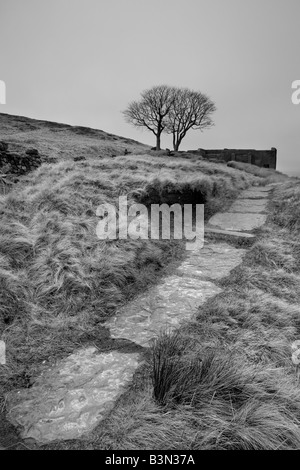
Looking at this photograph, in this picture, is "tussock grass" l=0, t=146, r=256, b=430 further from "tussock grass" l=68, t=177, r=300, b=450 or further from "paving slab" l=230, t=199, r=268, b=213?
"paving slab" l=230, t=199, r=268, b=213

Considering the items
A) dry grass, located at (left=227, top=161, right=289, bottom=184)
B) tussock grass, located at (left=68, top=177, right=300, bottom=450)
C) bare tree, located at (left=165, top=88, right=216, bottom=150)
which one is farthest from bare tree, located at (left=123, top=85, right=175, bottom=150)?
tussock grass, located at (left=68, top=177, right=300, bottom=450)

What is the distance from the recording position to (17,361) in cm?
184

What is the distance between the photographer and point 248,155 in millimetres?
25594

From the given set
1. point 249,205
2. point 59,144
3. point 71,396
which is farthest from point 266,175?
point 71,396

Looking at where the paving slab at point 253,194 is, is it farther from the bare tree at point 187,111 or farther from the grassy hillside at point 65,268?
the bare tree at point 187,111

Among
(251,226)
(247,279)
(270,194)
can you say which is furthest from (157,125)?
(247,279)

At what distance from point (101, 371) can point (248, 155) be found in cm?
2683

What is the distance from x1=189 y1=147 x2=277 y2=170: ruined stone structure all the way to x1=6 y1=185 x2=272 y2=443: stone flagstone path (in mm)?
24116

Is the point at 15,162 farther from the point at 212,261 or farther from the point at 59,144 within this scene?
the point at 59,144

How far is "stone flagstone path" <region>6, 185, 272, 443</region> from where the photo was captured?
141cm

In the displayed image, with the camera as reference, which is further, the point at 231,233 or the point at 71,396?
the point at 231,233

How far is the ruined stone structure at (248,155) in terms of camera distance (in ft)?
83.6

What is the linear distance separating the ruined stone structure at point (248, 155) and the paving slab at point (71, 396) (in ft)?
82.8

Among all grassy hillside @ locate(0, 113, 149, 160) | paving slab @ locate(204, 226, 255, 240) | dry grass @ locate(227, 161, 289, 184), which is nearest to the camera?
paving slab @ locate(204, 226, 255, 240)
